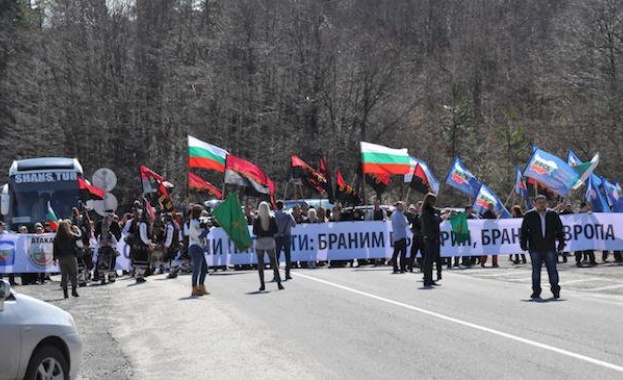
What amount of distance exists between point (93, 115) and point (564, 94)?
25.8 meters

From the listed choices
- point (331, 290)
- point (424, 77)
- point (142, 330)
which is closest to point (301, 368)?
point (142, 330)

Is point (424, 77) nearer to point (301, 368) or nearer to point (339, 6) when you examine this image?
point (339, 6)

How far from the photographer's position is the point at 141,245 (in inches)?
1018

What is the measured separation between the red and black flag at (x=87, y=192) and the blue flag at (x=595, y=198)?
1581cm

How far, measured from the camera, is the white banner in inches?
1148

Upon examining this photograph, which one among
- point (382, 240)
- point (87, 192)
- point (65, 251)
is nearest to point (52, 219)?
point (87, 192)

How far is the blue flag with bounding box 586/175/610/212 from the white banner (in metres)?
1.65

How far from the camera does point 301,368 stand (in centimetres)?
1084

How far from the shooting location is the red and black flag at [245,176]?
98.7 feet

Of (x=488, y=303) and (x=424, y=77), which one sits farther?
(x=424, y=77)

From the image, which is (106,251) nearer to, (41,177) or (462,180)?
(41,177)

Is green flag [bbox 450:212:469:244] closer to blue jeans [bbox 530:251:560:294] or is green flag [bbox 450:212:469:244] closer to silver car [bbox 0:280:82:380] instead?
blue jeans [bbox 530:251:560:294]

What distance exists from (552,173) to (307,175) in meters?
7.71

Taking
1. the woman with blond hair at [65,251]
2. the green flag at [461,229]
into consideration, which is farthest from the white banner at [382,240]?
the woman with blond hair at [65,251]
